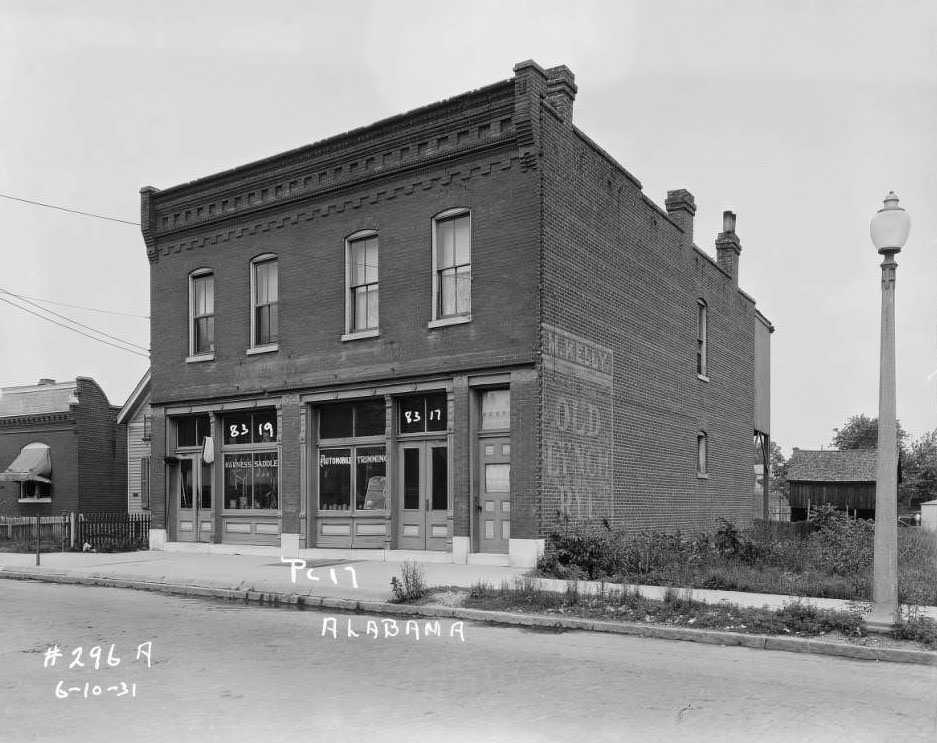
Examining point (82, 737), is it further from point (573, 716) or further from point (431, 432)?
point (431, 432)

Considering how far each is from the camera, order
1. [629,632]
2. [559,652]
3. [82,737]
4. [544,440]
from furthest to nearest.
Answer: [544,440]
[629,632]
[559,652]
[82,737]

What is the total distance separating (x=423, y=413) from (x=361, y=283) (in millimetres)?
3244

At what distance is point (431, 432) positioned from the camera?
18.6m

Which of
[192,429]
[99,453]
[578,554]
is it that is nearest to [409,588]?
[578,554]

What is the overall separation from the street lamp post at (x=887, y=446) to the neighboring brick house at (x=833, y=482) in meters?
37.4

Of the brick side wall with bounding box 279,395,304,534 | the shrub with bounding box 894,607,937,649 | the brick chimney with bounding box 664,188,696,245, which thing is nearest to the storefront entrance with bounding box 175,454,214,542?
the brick side wall with bounding box 279,395,304,534

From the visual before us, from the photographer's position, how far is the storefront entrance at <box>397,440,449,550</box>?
60.3ft

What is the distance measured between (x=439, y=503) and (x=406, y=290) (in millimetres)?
4393

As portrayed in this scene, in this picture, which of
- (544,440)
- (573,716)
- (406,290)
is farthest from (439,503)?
(573,716)

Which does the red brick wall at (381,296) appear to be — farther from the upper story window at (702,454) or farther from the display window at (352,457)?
the upper story window at (702,454)

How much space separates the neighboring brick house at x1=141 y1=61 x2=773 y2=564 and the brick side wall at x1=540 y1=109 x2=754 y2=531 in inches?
3.0

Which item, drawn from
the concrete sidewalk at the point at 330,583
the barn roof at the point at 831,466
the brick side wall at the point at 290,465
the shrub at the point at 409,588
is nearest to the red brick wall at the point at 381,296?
the brick side wall at the point at 290,465

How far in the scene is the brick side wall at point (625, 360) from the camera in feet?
58.0

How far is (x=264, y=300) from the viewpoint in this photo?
854 inches
